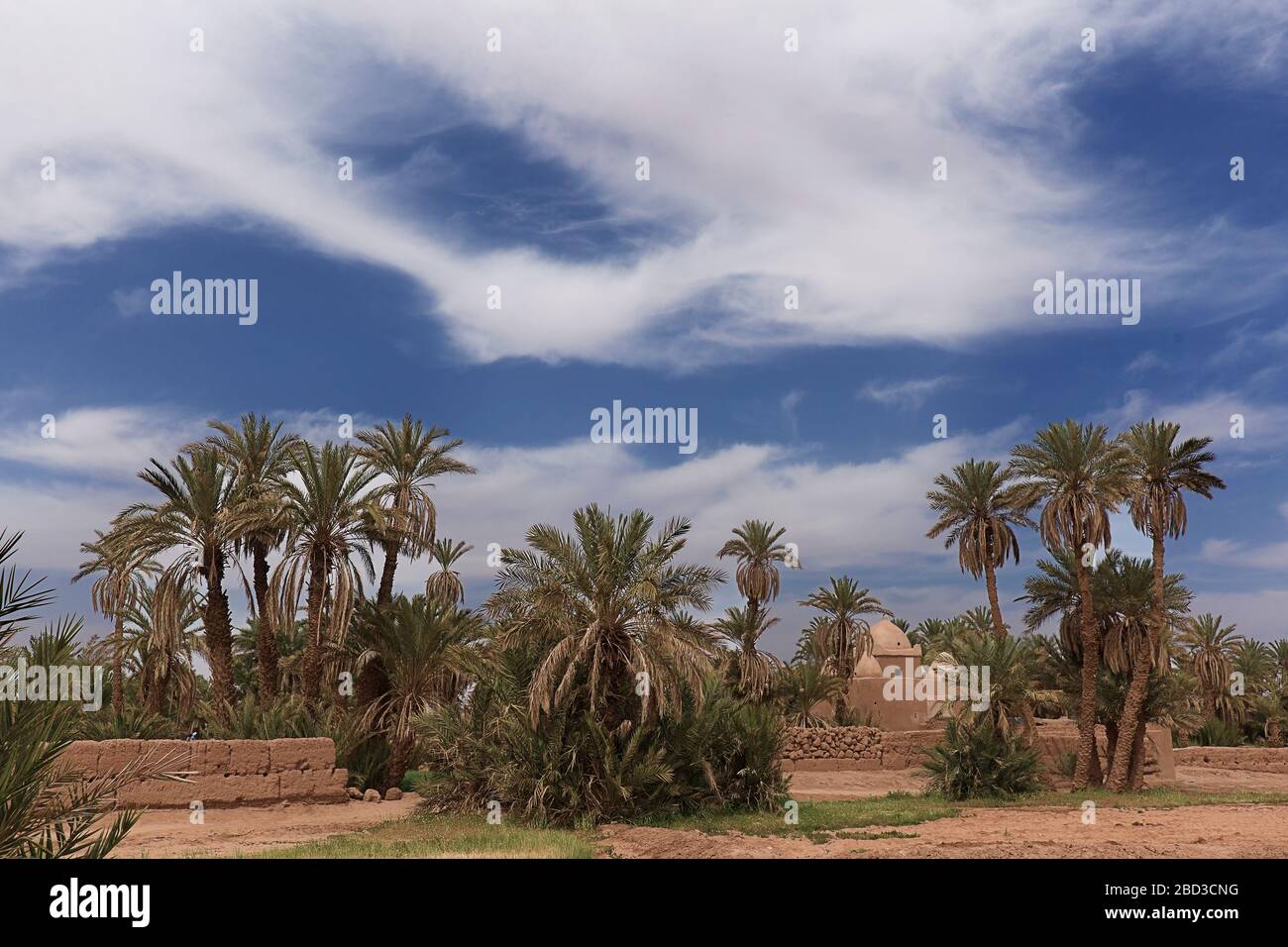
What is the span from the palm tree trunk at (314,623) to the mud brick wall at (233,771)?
4818mm

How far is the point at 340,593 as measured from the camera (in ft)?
89.8

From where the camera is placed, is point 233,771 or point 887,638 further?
point 887,638

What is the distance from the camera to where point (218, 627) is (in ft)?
90.2

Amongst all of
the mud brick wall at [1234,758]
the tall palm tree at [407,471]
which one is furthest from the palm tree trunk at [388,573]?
the mud brick wall at [1234,758]

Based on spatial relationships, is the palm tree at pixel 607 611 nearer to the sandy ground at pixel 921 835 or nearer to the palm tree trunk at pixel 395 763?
the sandy ground at pixel 921 835

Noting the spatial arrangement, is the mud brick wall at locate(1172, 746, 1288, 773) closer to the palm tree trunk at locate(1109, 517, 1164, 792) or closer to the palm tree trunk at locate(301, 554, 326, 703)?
the palm tree trunk at locate(1109, 517, 1164, 792)

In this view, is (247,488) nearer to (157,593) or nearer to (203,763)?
(157,593)

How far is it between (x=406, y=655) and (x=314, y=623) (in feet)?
9.07

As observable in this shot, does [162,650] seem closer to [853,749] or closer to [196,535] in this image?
[196,535]

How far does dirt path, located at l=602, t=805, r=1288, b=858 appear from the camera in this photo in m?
16.3

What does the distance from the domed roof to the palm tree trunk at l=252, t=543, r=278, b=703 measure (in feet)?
87.7

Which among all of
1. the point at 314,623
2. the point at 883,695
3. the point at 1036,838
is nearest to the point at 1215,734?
the point at 883,695

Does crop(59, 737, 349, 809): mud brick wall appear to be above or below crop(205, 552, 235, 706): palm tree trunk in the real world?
Result: below

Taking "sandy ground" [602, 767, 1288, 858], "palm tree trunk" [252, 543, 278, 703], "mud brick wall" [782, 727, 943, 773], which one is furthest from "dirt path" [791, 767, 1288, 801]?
"palm tree trunk" [252, 543, 278, 703]
